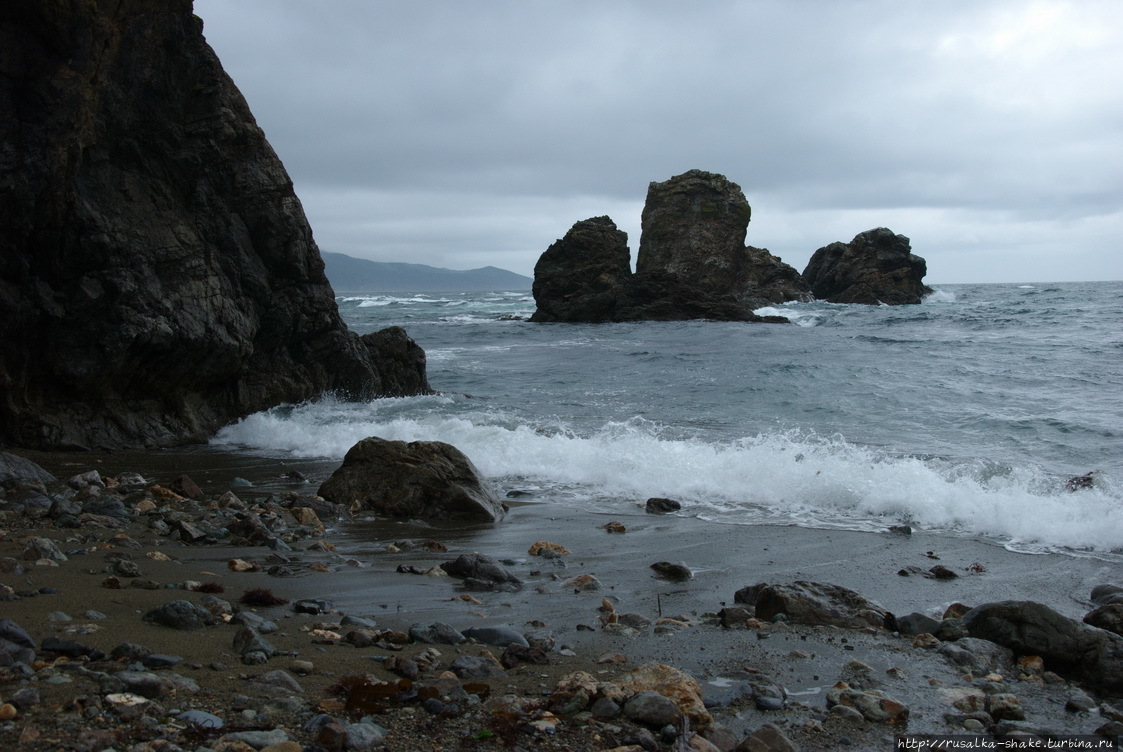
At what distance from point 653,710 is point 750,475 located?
662cm

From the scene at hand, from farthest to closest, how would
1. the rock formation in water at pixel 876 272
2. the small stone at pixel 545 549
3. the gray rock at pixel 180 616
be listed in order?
the rock formation in water at pixel 876 272 < the small stone at pixel 545 549 < the gray rock at pixel 180 616

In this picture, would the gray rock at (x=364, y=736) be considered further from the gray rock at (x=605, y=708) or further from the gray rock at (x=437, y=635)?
the gray rock at (x=437, y=635)

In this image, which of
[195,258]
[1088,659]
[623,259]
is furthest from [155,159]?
[623,259]

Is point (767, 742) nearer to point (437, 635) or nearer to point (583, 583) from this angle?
point (437, 635)

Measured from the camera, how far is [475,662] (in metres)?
3.82

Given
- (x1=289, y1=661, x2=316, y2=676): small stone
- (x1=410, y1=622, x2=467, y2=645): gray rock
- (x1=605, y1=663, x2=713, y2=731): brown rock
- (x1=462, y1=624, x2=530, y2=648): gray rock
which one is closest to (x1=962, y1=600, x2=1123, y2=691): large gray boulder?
(x1=605, y1=663, x2=713, y2=731): brown rock

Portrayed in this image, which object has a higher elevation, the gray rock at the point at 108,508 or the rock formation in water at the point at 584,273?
the rock formation in water at the point at 584,273

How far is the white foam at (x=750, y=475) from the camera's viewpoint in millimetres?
Answer: 7930

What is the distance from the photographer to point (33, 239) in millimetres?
9445

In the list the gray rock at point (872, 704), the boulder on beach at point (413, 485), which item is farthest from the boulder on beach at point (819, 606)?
the boulder on beach at point (413, 485)

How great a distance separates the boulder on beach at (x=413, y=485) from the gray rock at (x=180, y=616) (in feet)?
12.8

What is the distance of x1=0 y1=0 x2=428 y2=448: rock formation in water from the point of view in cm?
912

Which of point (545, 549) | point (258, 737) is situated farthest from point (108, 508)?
point (258, 737)

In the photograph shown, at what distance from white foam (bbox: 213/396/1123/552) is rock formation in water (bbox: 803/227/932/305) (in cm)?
5166
